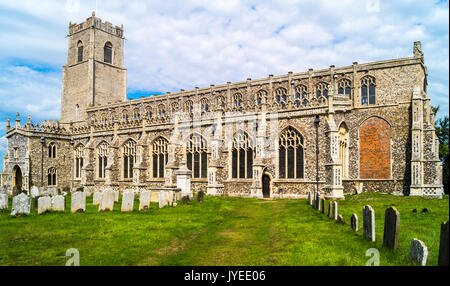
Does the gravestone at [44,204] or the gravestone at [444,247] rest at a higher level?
the gravestone at [444,247]

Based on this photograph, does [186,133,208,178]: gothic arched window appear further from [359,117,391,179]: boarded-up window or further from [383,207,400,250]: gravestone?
[383,207,400,250]: gravestone

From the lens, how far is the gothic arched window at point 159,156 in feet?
106

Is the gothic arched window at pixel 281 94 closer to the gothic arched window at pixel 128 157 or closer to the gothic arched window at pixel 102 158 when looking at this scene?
the gothic arched window at pixel 128 157

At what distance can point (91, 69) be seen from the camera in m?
48.4

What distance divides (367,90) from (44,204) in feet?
75.2

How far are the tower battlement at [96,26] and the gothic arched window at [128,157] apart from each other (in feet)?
73.6

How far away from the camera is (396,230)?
7.68 meters

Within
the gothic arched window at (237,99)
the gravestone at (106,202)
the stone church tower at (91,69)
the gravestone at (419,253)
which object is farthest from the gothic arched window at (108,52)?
the gravestone at (419,253)

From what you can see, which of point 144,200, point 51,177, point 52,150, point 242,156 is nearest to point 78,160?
point 52,150
